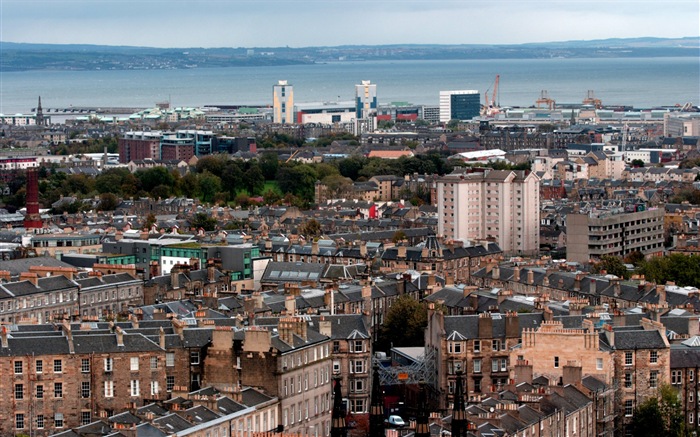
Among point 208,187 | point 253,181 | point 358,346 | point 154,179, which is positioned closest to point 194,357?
point 358,346

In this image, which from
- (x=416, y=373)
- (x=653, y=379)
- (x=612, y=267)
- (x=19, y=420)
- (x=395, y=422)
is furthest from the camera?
(x=612, y=267)

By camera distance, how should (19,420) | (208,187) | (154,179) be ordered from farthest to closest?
(208,187), (154,179), (19,420)

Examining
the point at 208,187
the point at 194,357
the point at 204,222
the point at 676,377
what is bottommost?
the point at 208,187

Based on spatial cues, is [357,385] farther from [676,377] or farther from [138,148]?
[138,148]

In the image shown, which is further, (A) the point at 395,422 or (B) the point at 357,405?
(B) the point at 357,405

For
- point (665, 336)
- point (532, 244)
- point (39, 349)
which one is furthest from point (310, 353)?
point (532, 244)

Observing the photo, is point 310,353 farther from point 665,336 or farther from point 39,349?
point 665,336

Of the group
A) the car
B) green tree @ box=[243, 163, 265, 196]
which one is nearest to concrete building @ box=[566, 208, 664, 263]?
the car

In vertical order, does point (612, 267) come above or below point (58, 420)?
below
